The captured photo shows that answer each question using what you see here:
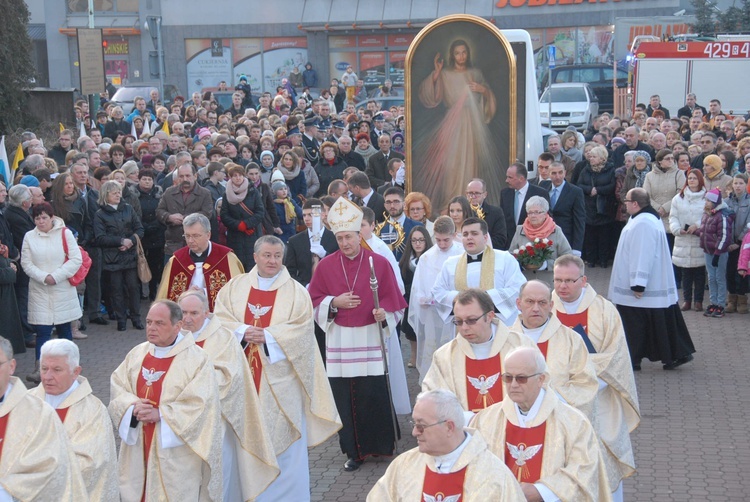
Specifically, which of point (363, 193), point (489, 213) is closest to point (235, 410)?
point (489, 213)

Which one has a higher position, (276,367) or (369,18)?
(369,18)

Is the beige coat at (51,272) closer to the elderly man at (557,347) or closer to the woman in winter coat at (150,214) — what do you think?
the woman in winter coat at (150,214)

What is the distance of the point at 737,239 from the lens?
12.9 metres

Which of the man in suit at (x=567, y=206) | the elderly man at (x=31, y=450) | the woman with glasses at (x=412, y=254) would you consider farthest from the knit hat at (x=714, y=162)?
the elderly man at (x=31, y=450)

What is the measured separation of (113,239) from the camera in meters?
12.6

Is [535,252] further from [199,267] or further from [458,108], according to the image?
[458,108]

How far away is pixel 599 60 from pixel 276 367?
30535 mm

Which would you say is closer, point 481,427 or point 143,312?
point 481,427

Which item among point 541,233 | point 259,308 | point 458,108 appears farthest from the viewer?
point 458,108

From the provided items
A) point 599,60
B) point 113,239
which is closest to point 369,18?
point 599,60

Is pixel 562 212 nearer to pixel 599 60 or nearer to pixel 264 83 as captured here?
pixel 599 60

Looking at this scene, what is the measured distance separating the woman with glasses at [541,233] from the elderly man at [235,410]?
3.85 meters

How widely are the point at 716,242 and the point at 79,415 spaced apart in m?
8.88

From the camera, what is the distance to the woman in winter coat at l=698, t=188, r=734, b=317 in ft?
41.2
